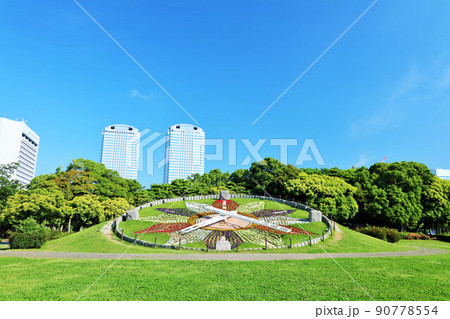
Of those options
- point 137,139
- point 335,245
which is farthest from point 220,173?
point 137,139

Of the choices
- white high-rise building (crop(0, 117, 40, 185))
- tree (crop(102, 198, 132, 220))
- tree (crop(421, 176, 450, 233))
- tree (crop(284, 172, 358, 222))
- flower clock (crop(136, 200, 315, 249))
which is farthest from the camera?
white high-rise building (crop(0, 117, 40, 185))

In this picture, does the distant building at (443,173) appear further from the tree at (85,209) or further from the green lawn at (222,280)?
the tree at (85,209)

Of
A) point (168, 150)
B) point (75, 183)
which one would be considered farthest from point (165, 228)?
point (168, 150)

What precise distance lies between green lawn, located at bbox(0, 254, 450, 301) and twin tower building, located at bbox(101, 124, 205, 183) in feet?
524

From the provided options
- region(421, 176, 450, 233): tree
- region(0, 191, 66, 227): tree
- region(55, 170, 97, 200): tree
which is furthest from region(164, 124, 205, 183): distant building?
region(0, 191, 66, 227): tree

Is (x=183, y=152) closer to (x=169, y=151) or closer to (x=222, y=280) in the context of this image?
(x=169, y=151)

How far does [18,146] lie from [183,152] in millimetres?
92329

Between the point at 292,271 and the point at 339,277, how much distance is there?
1880 millimetres

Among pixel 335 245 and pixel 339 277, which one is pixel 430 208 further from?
pixel 339 277

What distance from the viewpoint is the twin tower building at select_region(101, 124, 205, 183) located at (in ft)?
569

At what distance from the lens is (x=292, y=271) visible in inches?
436

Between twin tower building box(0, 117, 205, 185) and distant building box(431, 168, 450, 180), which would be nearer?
distant building box(431, 168, 450, 180)

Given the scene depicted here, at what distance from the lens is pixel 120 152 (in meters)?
176

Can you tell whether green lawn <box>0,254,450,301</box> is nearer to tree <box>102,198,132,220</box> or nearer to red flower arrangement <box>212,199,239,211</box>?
red flower arrangement <box>212,199,239,211</box>
